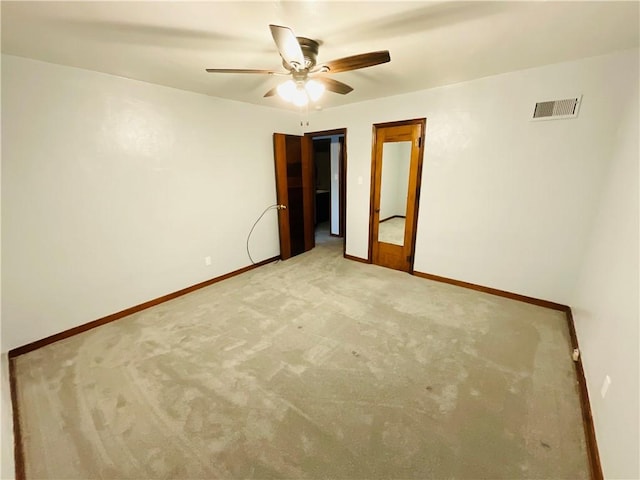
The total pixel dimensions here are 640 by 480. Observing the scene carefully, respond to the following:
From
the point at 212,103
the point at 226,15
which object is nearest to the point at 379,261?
the point at 212,103

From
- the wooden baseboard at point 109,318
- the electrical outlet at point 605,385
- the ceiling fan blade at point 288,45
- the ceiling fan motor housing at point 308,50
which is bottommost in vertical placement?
the wooden baseboard at point 109,318

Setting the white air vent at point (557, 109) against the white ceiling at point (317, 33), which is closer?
the white ceiling at point (317, 33)

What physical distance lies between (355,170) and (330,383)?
294cm

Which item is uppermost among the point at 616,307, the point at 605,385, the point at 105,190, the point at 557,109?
the point at 557,109

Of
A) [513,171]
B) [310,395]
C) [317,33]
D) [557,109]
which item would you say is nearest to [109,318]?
[310,395]

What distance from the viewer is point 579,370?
1.96 m

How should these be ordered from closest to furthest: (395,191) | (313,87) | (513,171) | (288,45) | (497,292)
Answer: (288,45) < (313,87) < (513,171) < (497,292) < (395,191)

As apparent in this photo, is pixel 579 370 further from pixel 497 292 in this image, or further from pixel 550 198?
pixel 550 198

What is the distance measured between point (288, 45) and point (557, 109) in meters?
Answer: 2.51

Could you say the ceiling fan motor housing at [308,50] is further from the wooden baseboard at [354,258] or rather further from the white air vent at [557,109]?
the wooden baseboard at [354,258]

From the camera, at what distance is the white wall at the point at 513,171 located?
7.71 ft

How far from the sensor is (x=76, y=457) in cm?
145

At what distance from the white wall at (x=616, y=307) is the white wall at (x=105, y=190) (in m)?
3.65

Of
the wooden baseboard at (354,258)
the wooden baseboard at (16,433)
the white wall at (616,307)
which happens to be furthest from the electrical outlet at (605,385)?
the wooden baseboard at (16,433)
